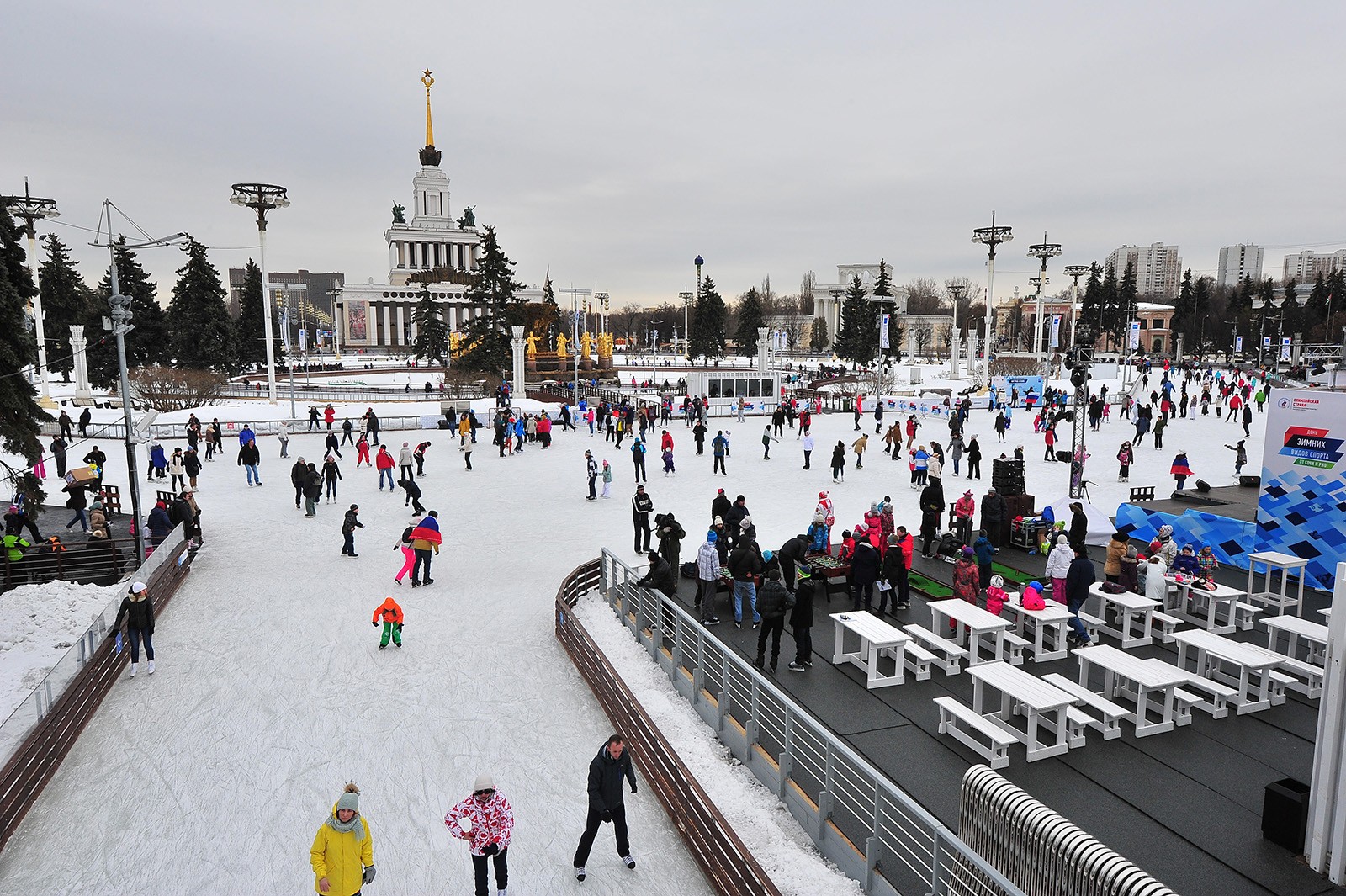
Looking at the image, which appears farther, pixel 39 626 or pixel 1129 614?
pixel 39 626

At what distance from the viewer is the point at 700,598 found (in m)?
10.5

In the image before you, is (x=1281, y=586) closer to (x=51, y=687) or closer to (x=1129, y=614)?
(x=1129, y=614)

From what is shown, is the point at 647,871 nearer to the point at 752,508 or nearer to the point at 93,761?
the point at 93,761

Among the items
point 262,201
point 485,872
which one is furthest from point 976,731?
point 262,201

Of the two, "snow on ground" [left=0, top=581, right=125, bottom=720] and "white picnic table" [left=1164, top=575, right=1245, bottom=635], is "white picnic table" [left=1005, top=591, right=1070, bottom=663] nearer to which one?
"white picnic table" [left=1164, top=575, right=1245, bottom=635]

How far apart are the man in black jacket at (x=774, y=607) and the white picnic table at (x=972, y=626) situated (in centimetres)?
179

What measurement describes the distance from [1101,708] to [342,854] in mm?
5816

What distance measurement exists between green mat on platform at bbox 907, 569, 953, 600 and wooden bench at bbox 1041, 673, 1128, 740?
3687 mm

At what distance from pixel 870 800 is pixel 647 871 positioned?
1822 mm

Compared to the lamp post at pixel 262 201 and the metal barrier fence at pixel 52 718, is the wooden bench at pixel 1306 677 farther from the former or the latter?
the lamp post at pixel 262 201

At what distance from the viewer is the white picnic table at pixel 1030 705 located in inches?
251

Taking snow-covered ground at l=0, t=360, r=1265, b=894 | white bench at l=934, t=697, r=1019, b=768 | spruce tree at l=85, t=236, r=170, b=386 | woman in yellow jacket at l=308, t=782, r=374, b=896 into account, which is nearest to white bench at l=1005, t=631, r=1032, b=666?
white bench at l=934, t=697, r=1019, b=768

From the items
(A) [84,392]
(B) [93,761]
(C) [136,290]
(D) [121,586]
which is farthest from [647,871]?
(C) [136,290]

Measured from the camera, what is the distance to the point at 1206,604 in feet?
34.1
